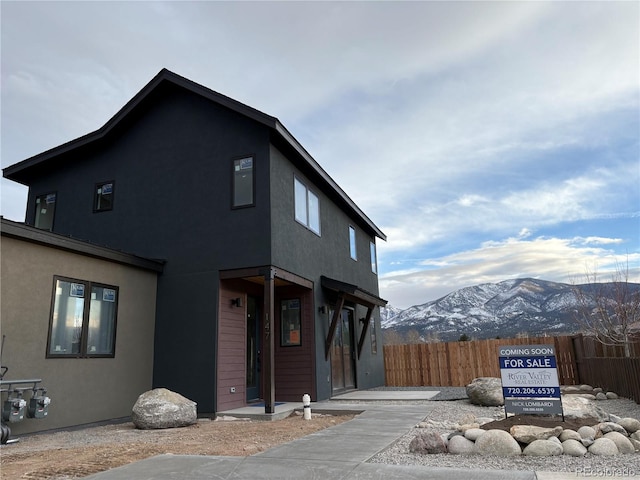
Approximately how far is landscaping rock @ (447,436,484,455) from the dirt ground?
2.15m

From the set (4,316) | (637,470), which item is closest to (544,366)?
(637,470)

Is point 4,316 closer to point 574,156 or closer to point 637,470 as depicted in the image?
point 637,470

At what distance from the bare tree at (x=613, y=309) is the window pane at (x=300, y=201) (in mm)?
8339

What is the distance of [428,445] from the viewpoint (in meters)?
5.05

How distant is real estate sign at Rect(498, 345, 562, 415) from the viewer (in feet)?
20.4

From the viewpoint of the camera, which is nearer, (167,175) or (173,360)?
(173,360)

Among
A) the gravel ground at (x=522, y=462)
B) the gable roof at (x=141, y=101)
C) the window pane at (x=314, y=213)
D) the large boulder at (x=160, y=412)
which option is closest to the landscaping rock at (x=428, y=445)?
the gravel ground at (x=522, y=462)

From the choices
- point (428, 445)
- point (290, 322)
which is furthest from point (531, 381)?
point (290, 322)

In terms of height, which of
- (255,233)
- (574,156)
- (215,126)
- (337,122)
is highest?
(337,122)

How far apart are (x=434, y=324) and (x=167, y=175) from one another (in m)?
119

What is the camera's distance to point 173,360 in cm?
930

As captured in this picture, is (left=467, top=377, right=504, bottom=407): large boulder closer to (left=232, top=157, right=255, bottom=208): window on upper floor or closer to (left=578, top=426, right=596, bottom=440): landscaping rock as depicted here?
(left=578, top=426, right=596, bottom=440): landscaping rock

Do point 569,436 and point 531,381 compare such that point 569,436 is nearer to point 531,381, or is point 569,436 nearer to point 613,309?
point 531,381

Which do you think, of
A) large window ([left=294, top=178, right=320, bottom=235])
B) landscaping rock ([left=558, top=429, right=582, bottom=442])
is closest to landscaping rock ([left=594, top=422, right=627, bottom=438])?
landscaping rock ([left=558, top=429, right=582, bottom=442])
